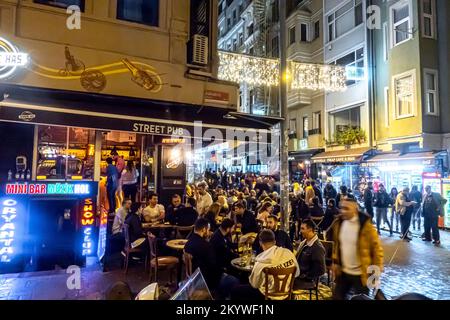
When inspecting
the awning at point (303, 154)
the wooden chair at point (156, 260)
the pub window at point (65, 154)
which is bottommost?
the wooden chair at point (156, 260)

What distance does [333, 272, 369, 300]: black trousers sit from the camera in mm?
4840

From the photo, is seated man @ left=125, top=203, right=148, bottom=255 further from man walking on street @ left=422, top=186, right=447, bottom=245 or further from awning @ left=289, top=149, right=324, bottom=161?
awning @ left=289, top=149, right=324, bottom=161

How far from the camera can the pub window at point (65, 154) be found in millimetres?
8375

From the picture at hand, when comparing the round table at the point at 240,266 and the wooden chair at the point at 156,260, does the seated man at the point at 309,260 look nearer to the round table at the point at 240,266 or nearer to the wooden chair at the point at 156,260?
the round table at the point at 240,266

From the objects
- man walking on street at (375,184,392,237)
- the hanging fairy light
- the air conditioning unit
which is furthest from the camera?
man walking on street at (375,184,392,237)

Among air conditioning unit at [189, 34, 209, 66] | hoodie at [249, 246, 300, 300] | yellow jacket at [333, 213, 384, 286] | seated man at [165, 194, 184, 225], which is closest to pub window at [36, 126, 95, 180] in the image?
seated man at [165, 194, 184, 225]

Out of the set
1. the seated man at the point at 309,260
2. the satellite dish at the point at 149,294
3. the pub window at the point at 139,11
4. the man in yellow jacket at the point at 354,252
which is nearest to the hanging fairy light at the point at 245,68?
the pub window at the point at 139,11

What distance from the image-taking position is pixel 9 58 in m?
7.35

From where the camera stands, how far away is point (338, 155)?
1948cm

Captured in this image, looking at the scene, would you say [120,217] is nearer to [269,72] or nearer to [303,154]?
[269,72]

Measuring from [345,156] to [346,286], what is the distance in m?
15.0

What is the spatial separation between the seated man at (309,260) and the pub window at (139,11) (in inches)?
296

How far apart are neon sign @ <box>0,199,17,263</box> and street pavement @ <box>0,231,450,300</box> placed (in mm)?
452
